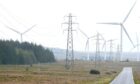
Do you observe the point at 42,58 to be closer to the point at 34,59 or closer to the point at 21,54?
the point at 34,59

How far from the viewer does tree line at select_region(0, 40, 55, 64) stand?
404 feet

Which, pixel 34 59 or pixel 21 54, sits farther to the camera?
pixel 34 59

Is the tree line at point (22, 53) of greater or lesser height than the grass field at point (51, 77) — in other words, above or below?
above

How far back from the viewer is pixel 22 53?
135625mm

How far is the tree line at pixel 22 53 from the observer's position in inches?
4847

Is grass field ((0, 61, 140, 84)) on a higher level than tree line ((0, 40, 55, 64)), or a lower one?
lower

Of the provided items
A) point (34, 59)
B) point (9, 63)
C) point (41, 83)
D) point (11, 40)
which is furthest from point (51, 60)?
point (41, 83)

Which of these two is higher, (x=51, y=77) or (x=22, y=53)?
(x=22, y=53)

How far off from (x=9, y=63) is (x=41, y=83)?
262ft

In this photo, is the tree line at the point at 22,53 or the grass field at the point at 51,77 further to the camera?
the tree line at the point at 22,53

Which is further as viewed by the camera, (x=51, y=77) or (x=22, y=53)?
(x=22, y=53)

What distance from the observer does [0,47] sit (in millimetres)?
119062

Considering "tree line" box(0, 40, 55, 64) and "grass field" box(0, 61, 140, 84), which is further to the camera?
"tree line" box(0, 40, 55, 64)

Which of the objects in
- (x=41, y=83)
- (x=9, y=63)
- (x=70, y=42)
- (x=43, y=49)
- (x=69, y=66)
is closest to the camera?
(x=41, y=83)
